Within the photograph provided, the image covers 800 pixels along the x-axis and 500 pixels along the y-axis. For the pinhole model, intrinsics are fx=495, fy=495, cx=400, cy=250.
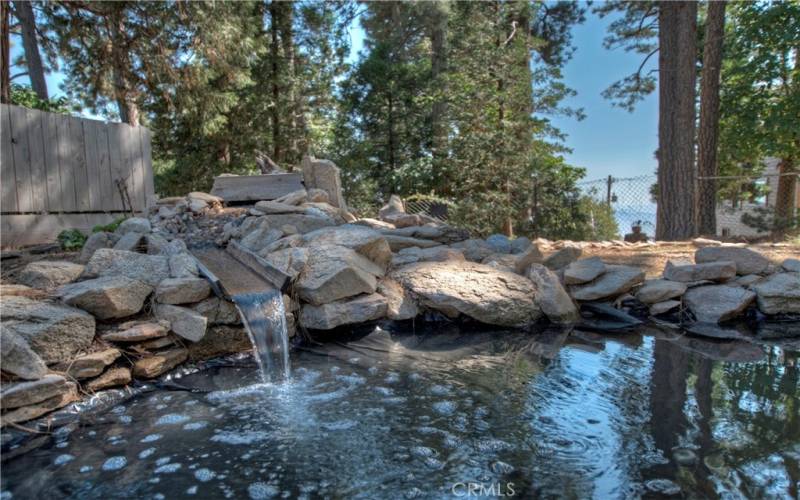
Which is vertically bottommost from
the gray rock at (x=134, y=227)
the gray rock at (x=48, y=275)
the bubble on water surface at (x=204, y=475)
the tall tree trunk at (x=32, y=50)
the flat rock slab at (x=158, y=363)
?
the bubble on water surface at (x=204, y=475)

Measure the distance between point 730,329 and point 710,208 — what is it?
4.74 m

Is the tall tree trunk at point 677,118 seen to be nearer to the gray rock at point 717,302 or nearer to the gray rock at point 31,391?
the gray rock at point 717,302

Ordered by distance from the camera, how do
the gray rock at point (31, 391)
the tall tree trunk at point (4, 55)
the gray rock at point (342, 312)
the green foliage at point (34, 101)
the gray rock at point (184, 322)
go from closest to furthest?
the gray rock at point (31, 391), the gray rock at point (184, 322), the gray rock at point (342, 312), the tall tree trunk at point (4, 55), the green foliage at point (34, 101)

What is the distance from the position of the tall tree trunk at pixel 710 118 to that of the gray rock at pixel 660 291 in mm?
4211

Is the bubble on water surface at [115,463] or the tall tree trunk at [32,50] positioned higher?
the tall tree trunk at [32,50]

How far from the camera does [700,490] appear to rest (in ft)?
5.65

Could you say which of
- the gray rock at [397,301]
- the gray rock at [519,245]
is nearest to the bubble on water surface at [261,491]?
the gray rock at [397,301]

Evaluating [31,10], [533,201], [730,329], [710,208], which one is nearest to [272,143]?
[31,10]

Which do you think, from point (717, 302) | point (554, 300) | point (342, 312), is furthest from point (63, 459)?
point (717, 302)

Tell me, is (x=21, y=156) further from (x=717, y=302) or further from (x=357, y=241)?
(x=717, y=302)

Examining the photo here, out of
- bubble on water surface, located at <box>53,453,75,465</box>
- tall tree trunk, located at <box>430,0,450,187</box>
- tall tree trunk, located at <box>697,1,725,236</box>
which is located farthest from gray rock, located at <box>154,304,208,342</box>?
Answer: tall tree trunk, located at <box>697,1,725,236</box>

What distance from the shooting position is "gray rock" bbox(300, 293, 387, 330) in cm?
367

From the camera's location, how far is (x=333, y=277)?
3.72m

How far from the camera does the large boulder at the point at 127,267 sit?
10.8 feet
